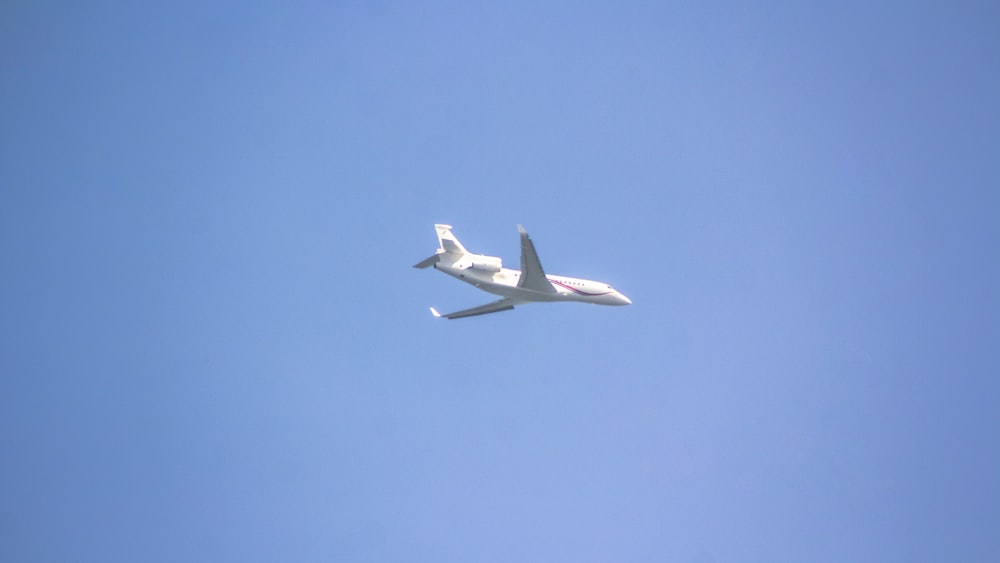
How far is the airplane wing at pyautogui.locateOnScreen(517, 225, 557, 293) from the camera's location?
42.2 meters

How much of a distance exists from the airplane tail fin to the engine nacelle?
93 centimetres

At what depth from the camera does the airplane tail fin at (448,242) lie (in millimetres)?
45406

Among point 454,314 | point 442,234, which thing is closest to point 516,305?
point 454,314

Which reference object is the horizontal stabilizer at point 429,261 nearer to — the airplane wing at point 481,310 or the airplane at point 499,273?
the airplane at point 499,273

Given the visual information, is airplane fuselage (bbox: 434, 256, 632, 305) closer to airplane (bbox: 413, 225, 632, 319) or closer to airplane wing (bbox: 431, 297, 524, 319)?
airplane (bbox: 413, 225, 632, 319)

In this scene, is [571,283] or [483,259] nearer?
[483,259]

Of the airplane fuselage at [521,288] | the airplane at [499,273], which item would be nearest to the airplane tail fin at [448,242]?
the airplane at [499,273]

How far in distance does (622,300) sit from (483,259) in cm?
1080

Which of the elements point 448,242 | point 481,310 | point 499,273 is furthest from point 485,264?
point 481,310

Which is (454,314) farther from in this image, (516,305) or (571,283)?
(571,283)

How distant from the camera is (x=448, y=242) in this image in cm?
4544

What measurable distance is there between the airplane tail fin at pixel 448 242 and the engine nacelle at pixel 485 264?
3.05 ft

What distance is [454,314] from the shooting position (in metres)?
51.0

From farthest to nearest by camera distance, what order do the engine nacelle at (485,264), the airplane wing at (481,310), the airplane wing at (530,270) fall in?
1. the airplane wing at (481,310)
2. the engine nacelle at (485,264)
3. the airplane wing at (530,270)
